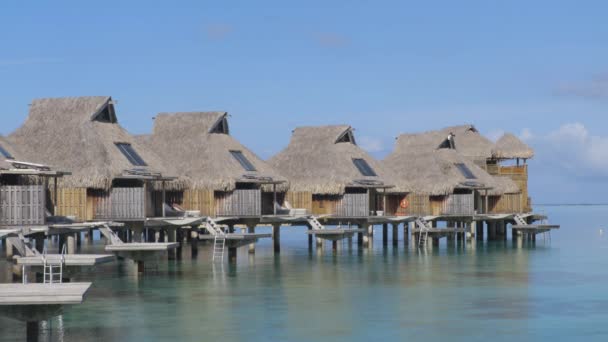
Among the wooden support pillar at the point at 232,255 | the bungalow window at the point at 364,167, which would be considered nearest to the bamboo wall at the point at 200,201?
the wooden support pillar at the point at 232,255

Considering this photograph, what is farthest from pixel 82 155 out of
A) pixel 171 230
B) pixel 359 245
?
pixel 359 245

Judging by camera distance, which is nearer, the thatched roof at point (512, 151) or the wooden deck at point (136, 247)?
the wooden deck at point (136, 247)

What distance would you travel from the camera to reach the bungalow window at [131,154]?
42.4 metres

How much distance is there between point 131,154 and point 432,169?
2272 cm

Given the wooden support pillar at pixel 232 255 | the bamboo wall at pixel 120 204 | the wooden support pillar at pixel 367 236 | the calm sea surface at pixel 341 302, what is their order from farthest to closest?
the wooden support pillar at pixel 367 236
the wooden support pillar at pixel 232 255
the bamboo wall at pixel 120 204
the calm sea surface at pixel 341 302

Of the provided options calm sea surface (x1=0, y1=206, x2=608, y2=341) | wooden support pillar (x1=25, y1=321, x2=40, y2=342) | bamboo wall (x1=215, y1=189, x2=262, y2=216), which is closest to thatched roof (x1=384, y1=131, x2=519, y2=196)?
calm sea surface (x1=0, y1=206, x2=608, y2=341)

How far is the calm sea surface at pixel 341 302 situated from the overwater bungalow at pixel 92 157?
2.54m

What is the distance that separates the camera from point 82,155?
135 ft

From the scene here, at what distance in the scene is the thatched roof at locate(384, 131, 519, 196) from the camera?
59.7 m

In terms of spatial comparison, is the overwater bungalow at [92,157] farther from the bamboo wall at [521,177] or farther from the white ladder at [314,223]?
the bamboo wall at [521,177]

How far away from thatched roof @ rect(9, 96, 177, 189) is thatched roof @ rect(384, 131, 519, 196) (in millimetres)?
19630

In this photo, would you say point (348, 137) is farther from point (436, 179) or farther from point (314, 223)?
point (314, 223)

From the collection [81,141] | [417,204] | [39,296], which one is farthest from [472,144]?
[39,296]

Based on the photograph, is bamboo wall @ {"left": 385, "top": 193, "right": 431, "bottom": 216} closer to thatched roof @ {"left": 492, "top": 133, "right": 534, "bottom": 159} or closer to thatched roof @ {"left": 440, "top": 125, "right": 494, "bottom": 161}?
thatched roof @ {"left": 440, "top": 125, "right": 494, "bottom": 161}
